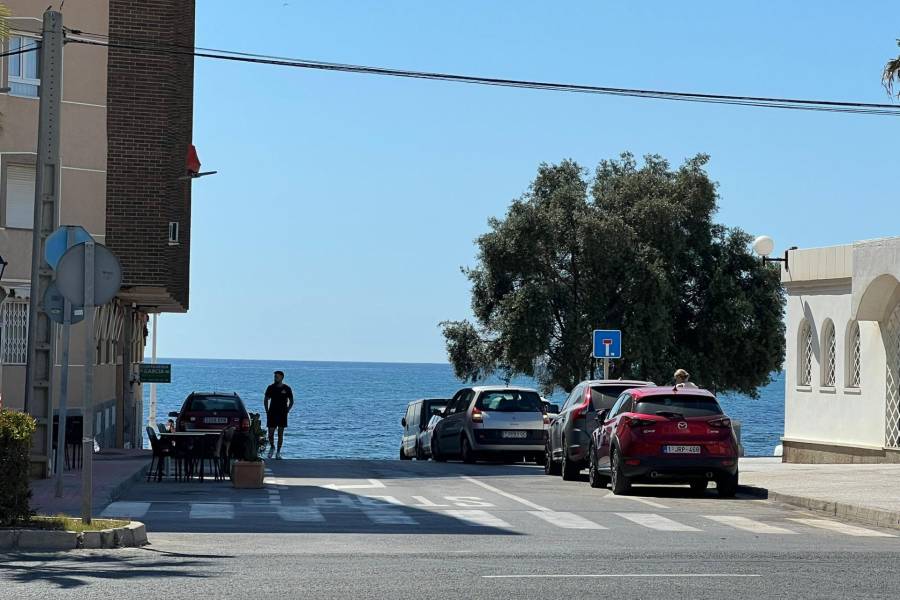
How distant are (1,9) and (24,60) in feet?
40.3

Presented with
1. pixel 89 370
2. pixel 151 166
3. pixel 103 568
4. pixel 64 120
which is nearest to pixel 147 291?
pixel 151 166

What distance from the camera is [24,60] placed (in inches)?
1268

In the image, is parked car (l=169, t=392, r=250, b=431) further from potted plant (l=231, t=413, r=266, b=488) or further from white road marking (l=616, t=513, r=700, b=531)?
white road marking (l=616, t=513, r=700, b=531)

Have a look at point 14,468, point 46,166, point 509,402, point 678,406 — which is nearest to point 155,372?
point 509,402

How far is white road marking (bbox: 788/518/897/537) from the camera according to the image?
653 inches

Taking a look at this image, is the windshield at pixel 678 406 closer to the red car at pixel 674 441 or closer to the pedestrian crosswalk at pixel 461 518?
the red car at pixel 674 441

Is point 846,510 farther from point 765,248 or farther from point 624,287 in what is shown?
point 624,287

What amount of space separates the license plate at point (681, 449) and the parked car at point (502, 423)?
9.97 m

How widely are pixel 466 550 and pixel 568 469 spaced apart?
41.6 feet

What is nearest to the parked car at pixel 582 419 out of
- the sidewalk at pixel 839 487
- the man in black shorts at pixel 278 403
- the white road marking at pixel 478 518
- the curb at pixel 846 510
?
the sidewalk at pixel 839 487

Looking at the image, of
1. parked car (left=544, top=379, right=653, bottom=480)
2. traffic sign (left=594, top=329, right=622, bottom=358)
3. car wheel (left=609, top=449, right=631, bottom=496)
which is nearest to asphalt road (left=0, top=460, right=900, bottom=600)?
car wheel (left=609, top=449, right=631, bottom=496)

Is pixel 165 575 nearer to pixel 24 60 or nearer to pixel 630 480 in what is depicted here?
pixel 630 480

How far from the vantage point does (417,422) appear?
139ft

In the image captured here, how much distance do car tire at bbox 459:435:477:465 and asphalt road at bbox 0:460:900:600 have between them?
9.54 metres
